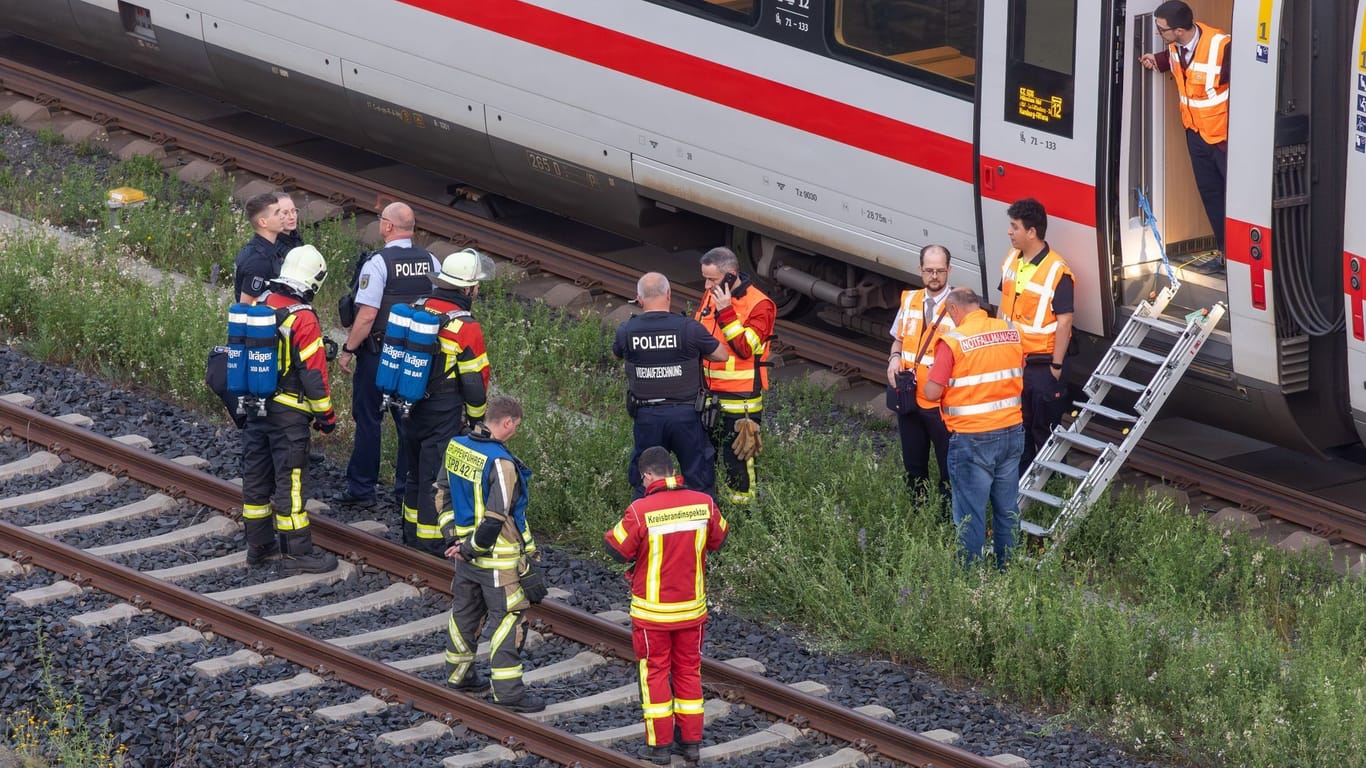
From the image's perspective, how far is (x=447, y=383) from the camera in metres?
9.98

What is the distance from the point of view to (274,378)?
9695 mm

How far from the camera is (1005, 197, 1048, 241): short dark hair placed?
415 inches

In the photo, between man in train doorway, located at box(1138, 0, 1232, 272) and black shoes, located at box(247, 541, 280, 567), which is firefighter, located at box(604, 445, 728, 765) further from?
man in train doorway, located at box(1138, 0, 1232, 272)

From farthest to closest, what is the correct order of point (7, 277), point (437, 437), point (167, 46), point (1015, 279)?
point (167, 46) < point (7, 277) < point (1015, 279) < point (437, 437)

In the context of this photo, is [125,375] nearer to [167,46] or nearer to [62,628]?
[62,628]

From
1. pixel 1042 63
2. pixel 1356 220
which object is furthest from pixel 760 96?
pixel 1356 220

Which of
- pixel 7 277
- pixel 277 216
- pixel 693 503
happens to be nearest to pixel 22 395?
pixel 7 277

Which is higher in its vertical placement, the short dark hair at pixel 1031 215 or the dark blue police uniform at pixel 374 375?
the short dark hair at pixel 1031 215

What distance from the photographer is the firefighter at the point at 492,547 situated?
848 cm

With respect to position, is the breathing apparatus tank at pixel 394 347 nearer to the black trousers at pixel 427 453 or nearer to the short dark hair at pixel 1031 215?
the black trousers at pixel 427 453

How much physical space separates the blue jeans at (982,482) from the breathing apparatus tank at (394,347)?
2779 millimetres

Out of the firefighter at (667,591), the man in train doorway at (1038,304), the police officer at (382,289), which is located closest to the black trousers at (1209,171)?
the man in train doorway at (1038,304)

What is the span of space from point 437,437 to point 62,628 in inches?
79.5

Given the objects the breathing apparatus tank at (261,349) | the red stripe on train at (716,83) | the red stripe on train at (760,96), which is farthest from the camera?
the red stripe on train at (716,83)
